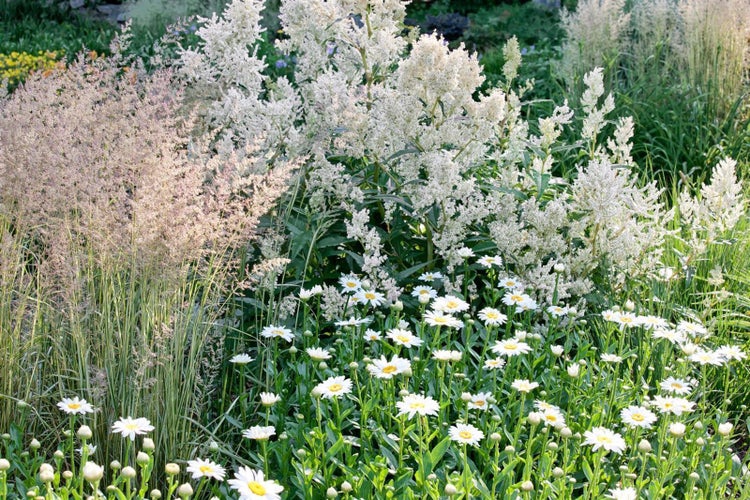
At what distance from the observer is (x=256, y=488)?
2.08 m

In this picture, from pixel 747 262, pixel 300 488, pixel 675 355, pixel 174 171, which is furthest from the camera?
pixel 747 262

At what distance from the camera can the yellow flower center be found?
207 centimetres

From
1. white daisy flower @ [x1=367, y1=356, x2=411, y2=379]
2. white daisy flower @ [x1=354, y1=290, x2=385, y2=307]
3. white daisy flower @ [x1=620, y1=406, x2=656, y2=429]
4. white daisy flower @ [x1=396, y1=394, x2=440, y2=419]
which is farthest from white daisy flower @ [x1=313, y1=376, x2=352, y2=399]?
white daisy flower @ [x1=620, y1=406, x2=656, y2=429]

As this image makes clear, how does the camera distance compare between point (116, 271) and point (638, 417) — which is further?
point (116, 271)

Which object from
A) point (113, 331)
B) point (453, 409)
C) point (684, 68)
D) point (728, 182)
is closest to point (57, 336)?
point (113, 331)

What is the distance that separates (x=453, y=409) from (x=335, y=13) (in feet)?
6.64

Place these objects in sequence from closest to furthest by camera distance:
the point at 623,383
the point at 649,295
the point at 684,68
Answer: the point at 623,383, the point at 649,295, the point at 684,68

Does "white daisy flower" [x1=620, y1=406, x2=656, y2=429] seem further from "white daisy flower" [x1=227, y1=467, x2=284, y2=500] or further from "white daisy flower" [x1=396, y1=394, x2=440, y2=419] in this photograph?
"white daisy flower" [x1=227, y1=467, x2=284, y2=500]

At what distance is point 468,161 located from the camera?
3.76 m

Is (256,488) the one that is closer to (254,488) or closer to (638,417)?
(254,488)

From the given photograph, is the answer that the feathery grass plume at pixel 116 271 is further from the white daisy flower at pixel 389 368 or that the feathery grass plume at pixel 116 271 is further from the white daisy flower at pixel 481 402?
the white daisy flower at pixel 481 402

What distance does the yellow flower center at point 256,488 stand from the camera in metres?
2.07

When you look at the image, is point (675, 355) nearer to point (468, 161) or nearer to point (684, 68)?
point (468, 161)

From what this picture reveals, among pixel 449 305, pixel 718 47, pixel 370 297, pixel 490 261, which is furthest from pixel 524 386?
pixel 718 47
